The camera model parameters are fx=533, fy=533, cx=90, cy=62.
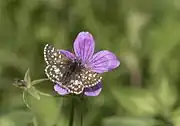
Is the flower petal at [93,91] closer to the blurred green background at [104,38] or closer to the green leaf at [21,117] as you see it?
the green leaf at [21,117]

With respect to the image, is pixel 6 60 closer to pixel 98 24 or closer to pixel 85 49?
pixel 98 24

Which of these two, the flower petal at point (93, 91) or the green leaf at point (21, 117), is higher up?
→ the flower petal at point (93, 91)

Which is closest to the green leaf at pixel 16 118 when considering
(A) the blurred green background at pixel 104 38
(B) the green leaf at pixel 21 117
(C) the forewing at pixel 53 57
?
(B) the green leaf at pixel 21 117

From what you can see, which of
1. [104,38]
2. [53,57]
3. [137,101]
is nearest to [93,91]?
[53,57]

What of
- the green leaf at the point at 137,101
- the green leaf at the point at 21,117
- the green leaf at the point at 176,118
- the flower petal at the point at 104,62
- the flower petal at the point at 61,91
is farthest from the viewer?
the green leaf at the point at 137,101

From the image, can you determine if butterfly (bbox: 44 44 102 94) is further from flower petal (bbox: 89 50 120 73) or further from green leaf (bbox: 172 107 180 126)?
green leaf (bbox: 172 107 180 126)

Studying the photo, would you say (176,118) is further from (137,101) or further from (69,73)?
(69,73)
